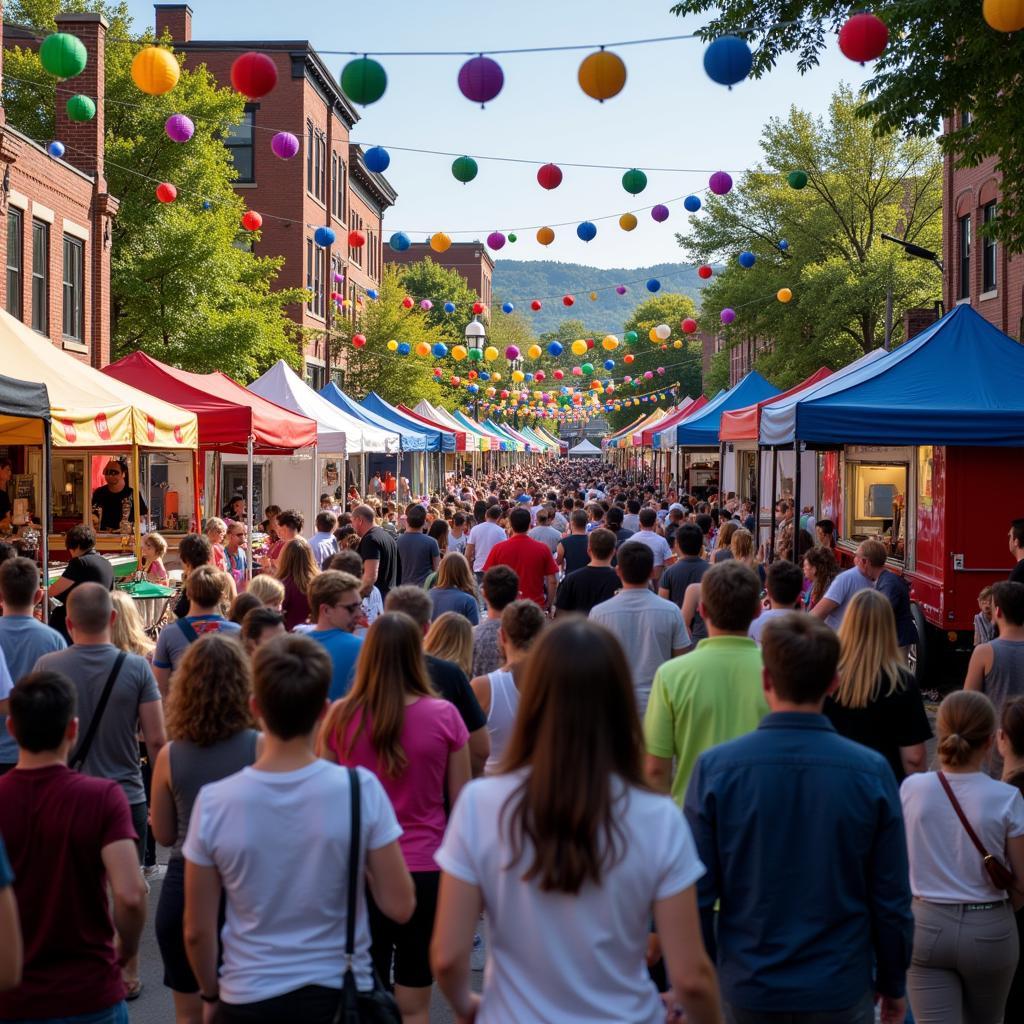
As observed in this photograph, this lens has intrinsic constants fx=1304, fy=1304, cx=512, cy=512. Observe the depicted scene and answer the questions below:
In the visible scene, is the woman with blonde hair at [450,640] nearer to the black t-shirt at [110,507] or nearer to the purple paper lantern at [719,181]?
the black t-shirt at [110,507]

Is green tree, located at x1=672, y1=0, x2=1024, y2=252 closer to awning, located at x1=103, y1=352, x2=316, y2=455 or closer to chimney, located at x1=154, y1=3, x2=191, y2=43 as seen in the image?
awning, located at x1=103, y1=352, x2=316, y2=455

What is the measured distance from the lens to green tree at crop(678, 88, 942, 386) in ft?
141

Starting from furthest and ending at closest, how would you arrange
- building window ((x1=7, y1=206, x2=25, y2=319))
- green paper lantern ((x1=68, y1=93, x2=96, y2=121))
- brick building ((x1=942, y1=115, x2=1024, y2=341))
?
1. brick building ((x1=942, y1=115, x2=1024, y2=341))
2. building window ((x1=7, y1=206, x2=25, y2=319))
3. green paper lantern ((x1=68, y1=93, x2=96, y2=121))

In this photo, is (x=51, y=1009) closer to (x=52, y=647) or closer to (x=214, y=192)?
(x=52, y=647)

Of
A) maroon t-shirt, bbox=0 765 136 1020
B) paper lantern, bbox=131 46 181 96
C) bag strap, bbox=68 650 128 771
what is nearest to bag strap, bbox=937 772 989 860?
maroon t-shirt, bbox=0 765 136 1020

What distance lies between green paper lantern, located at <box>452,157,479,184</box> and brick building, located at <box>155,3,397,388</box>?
28.8 meters

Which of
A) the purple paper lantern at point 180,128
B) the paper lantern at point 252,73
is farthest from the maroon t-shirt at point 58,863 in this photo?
the purple paper lantern at point 180,128

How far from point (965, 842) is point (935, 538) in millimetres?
9867

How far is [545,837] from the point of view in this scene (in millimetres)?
2637

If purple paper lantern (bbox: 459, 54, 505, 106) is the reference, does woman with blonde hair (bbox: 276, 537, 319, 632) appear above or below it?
below

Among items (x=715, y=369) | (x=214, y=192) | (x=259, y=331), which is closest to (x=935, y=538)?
(x=259, y=331)

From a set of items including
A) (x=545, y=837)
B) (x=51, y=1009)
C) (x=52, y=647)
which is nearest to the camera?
(x=545, y=837)

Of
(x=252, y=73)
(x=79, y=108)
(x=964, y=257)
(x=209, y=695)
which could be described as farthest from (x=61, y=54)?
(x=964, y=257)

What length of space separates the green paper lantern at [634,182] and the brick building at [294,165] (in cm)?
2698
